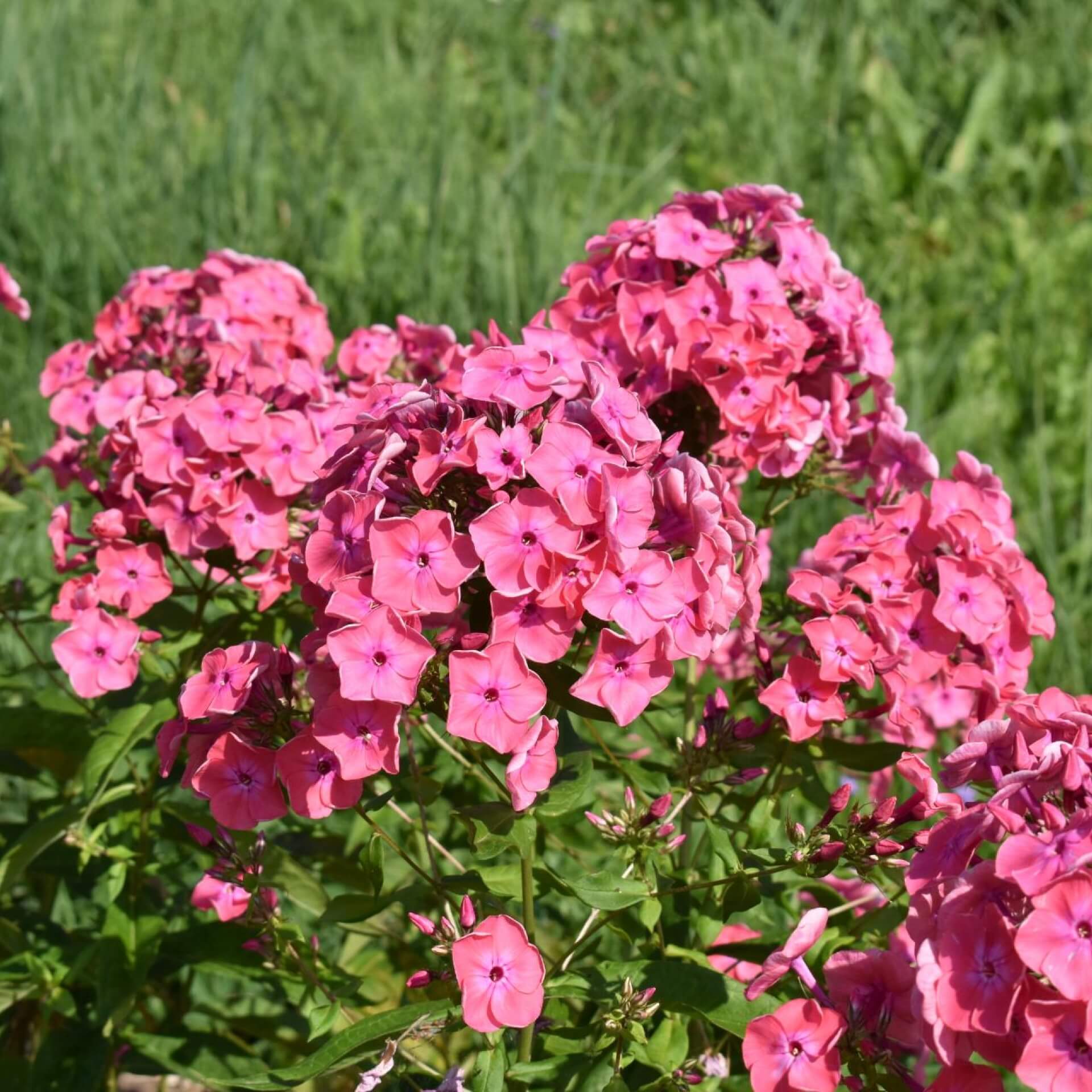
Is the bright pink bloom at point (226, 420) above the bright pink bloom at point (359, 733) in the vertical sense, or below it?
above

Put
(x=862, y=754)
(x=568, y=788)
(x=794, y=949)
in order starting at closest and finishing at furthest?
(x=794, y=949), (x=568, y=788), (x=862, y=754)

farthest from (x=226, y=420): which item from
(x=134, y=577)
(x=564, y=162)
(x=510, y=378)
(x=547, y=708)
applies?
(x=564, y=162)

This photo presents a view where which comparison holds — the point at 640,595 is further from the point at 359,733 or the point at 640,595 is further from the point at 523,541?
the point at 359,733

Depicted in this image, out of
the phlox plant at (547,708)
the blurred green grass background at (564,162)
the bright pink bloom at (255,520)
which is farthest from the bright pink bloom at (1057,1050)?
the blurred green grass background at (564,162)

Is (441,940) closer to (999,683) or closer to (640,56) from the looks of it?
(999,683)

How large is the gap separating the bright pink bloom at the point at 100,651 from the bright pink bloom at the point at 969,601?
1.29 metres

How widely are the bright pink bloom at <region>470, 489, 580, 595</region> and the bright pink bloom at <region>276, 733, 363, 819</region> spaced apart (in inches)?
12.8

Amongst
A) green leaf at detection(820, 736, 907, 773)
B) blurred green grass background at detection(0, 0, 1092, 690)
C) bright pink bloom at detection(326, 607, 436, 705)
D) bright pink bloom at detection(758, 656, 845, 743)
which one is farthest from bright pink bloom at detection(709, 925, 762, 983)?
blurred green grass background at detection(0, 0, 1092, 690)

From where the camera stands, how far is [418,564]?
1.62 m

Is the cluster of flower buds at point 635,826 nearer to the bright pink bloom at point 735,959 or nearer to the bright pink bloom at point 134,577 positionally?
the bright pink bloom at point 735,959

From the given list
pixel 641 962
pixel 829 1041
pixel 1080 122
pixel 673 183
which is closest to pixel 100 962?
pixel 641 962

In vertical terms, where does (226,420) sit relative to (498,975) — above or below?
above

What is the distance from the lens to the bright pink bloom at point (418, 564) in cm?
160

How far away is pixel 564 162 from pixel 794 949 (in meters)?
4.38
